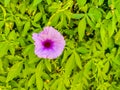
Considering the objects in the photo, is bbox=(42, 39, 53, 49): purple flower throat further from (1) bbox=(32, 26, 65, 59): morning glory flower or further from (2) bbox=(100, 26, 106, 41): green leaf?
(2) bbox=(100, 26, 106, 41): green leaf

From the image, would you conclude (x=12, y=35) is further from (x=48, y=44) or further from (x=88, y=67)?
(x=88, y=67)

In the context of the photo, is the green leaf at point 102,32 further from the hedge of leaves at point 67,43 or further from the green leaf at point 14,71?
the green leaf at point 14,71

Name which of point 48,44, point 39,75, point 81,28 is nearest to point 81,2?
point 81,28

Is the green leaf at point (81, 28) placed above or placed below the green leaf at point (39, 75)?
above

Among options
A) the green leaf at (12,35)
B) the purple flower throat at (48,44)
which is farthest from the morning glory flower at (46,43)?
the green leaf at (12,35)

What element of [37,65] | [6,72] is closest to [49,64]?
[37,65]

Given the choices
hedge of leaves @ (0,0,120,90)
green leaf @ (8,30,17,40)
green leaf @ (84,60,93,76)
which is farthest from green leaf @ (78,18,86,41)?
green leaf @ (8,30,17,40)

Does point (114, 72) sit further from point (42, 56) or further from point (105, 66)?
point (42, 56)
